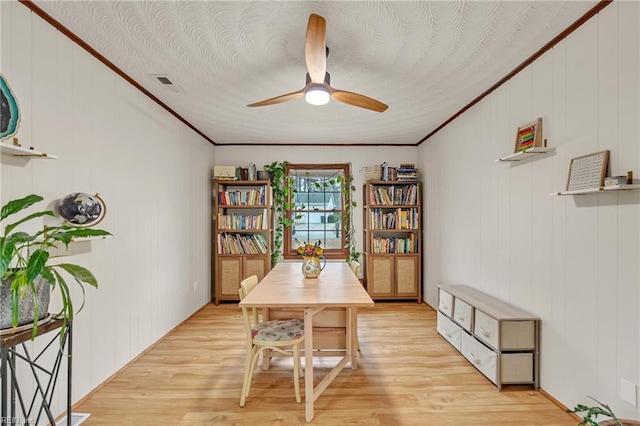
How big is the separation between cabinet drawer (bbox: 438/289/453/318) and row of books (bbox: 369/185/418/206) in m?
1.68

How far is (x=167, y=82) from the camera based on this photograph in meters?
2.75

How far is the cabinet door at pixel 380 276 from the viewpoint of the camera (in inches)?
183

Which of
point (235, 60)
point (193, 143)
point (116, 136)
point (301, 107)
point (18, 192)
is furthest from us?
point (193, 143)

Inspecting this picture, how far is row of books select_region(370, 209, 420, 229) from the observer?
470 centimetres

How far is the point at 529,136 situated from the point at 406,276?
2.78m

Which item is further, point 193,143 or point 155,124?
point 193,143

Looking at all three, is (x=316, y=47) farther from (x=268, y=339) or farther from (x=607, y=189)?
(x=268, y=339)

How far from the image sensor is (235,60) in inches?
93.2

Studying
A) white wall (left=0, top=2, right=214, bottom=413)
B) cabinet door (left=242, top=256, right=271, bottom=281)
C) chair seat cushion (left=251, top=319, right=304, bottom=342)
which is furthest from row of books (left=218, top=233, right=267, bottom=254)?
chair seat cushion (left=251, top=319, right=304, bottom=342)

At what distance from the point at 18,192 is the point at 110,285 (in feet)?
3.22

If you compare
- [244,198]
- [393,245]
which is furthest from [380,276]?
[244,198]

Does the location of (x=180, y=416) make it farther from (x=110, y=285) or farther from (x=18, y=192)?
(x=18, y=192)

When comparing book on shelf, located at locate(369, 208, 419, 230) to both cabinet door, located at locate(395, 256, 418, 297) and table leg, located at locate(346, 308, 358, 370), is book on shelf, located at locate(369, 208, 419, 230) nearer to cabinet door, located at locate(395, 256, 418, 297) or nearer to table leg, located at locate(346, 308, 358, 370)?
cabinet door, located at locate(395, 256, 418, 297)

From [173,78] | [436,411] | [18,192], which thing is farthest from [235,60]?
[436,411]
